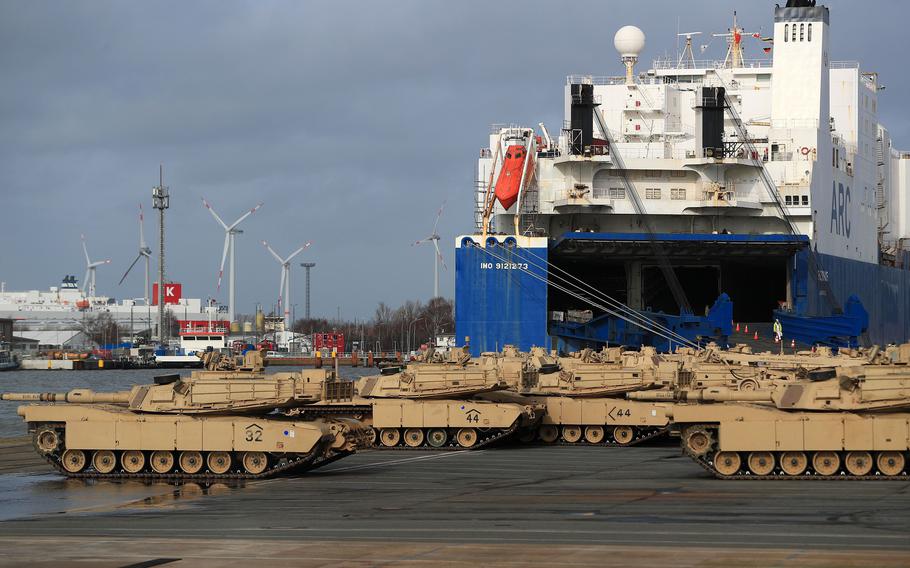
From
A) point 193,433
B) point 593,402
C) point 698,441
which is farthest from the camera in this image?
point 593,402

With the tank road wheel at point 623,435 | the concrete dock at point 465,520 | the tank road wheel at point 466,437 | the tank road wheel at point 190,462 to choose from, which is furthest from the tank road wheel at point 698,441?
the tank road wheel at point 190,462

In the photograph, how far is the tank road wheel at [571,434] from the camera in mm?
41625

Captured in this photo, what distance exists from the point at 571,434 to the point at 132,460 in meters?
15.4

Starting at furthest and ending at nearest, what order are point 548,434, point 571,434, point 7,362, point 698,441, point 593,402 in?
point 7,362
point 548,434
point 571,434
point 593,402
point 698,441

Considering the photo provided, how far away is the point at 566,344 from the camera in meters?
70.4

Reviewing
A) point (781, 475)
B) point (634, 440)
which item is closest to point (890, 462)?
point (781, 475)

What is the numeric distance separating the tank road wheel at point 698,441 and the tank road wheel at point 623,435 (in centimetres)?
1063

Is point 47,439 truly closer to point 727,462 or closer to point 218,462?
point 218,462

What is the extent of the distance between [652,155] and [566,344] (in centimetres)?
1098

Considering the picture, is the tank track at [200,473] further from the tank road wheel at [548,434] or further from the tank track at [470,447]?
the tank road wheel at [548,434]

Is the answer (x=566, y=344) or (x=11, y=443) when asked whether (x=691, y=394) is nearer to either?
(x=11, y=443)

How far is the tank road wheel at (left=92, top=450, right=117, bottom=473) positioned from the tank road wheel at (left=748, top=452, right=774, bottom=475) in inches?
585

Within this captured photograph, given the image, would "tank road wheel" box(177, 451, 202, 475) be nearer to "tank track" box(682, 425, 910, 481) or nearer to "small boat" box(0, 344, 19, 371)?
"tank track" box(682, 425, 910, 481)

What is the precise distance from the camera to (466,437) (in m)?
39.0
